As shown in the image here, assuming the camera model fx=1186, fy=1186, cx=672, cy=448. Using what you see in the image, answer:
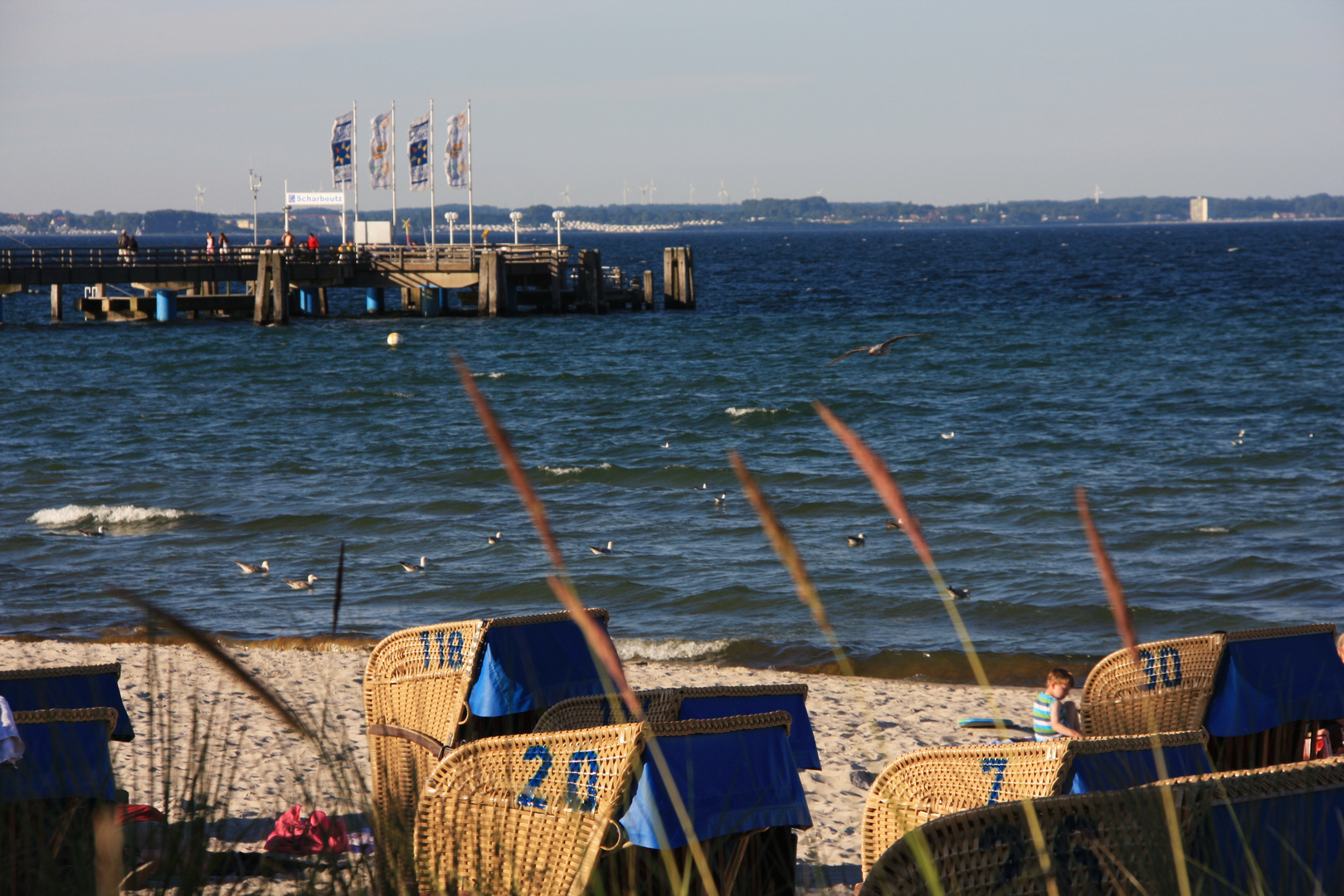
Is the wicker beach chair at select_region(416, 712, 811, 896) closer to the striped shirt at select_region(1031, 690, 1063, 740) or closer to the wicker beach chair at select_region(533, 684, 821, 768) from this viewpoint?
the wicker beach chair at select_region(533, 684, 821, 768)

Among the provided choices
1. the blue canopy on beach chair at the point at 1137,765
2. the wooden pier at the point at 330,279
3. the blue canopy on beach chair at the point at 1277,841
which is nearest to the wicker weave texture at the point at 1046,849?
the blue canopy on beach chair at the point at 1277,841

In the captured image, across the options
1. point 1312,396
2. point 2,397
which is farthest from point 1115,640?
point 2,397

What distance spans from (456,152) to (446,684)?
4403 centimetres

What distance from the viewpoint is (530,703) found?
17.9ft

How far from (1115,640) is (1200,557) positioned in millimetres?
3365

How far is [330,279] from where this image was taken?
3966 cm

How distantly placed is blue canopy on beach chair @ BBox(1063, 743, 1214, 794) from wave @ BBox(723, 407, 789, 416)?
2032 cm

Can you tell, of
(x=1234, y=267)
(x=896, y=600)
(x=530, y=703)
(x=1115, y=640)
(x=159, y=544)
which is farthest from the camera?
(x=1234, y=267)

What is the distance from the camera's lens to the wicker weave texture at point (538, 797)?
331 centimetres

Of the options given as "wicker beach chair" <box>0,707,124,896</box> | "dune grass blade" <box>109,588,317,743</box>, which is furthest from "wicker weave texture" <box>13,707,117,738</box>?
"dune grass blade" <box>109,588,317,743</box>

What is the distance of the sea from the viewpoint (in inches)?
454

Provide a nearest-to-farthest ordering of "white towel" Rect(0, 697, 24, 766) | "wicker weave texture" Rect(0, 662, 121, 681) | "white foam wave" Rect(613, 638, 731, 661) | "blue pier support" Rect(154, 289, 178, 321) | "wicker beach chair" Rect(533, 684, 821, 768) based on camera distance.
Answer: "white towel" Rect(0, 697, 24, 766), "wicker beach chair" Rect(533, 684, 821, 768), "wicker weave texture" Rect(0, 662, 121, 681), "white foam wave" Rect(613, 638, 731, 661), "blue pier support" Rect(154, 289, 178, 321)

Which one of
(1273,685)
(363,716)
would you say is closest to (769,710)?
(1273,685)

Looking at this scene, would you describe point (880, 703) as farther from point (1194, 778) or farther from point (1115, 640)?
point (1194, 778)
